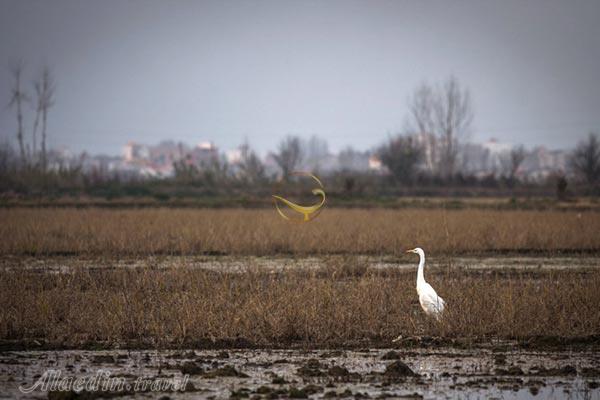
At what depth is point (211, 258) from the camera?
20.6m

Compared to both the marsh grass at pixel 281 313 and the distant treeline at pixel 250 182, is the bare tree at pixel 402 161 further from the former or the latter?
the marsh grass at pixel 281 313

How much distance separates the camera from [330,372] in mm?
9305

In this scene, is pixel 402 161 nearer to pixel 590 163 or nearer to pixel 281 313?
pixel 590 163

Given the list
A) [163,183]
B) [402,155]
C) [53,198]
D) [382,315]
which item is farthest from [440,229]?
[402,155]

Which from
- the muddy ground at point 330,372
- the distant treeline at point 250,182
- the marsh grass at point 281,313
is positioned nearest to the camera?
the muddy ground at point 330,372

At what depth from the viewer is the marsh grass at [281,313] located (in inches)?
436

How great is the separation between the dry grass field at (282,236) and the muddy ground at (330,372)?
9.38 metres

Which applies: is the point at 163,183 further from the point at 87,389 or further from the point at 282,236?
the point at 87,389

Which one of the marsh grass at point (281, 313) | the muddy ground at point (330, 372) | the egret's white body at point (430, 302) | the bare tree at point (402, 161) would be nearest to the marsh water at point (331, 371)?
the muddy ground at point (330, 372)

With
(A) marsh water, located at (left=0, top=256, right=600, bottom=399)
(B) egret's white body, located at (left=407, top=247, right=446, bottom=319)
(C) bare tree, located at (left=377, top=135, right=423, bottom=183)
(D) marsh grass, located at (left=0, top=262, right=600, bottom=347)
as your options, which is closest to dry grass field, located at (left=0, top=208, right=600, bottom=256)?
(D) marsh grass, located at (left=0, top=262, right=600, bottom=347)

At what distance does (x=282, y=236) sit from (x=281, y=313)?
474 inches

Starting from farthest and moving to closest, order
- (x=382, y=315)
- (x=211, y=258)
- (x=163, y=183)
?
(x=163, y=183) → (x=211, y=258) → (x=382, y=315)

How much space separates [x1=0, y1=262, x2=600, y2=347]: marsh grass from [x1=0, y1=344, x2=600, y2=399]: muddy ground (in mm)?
530

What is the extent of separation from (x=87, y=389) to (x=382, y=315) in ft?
15.2
